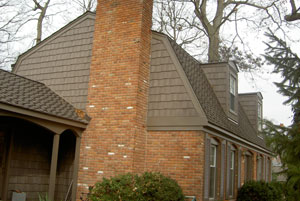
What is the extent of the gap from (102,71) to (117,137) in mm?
2275

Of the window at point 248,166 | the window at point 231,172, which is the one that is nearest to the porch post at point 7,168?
the window at point 231,172

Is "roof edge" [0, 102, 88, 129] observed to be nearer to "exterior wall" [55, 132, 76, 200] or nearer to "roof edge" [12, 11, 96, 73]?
"exterior wall" [55, 132, 76, 200]

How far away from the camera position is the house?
10.3m

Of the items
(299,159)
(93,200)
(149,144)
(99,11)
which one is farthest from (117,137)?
(299,159)

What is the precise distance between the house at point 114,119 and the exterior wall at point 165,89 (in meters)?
0.03

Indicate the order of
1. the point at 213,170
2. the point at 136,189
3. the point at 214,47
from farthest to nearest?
the point at 214,47
the point at 213,170
the point at 136,189

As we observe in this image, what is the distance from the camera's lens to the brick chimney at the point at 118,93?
10648mm

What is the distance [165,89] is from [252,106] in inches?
393

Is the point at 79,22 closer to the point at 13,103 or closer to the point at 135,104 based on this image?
the point at 135,104

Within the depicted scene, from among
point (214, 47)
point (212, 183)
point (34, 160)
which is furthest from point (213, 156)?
point (214, 47)

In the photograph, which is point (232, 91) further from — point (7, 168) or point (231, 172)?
point (7, 168)

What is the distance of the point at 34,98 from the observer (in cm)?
1036

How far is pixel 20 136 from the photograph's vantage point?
1061cm

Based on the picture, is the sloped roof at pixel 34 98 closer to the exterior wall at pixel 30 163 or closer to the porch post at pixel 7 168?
the exterior wall at pixel 30 163
